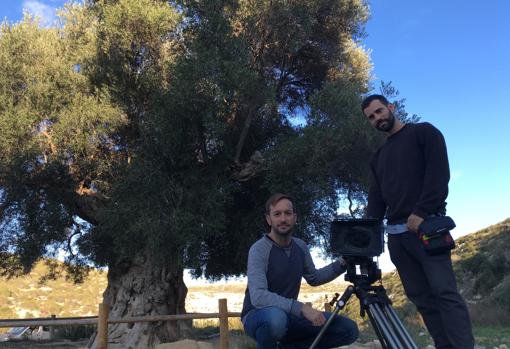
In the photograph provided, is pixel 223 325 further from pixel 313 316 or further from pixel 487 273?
pixel 487 273

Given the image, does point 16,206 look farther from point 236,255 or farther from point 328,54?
point 328,54

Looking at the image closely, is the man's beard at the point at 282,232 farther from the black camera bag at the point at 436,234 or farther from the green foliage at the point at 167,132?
the green foliage at the point at 167,132

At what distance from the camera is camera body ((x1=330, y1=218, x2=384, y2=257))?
321cm

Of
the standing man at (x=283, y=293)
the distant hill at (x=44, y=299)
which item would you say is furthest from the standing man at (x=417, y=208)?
the distant hill at (x=44, y=299)

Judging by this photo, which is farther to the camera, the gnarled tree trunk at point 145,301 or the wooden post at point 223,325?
the gnarled tree trunk at point 145,301

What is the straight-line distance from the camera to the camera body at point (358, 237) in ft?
10.5

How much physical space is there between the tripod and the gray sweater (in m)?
0.25

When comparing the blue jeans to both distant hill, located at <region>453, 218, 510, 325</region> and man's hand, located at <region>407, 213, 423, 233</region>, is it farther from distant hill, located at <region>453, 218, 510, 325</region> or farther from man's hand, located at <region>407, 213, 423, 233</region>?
distant hill, located at <region>453, 218, 510, 325</region>

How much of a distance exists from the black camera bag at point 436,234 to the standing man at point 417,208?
89 mm

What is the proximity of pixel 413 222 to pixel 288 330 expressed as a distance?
1178 millimetres

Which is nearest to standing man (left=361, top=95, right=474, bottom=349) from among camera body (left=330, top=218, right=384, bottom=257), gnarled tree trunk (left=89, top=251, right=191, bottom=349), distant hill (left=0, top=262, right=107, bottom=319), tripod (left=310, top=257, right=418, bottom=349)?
camera body (left=330, top=218, right=384, bottom=257)

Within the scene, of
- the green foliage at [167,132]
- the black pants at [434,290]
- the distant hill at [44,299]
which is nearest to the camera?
the black pants at [434,290]

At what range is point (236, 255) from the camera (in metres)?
12.0

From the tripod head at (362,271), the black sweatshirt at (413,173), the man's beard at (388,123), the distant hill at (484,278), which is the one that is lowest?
the tripod head at (362,271)
